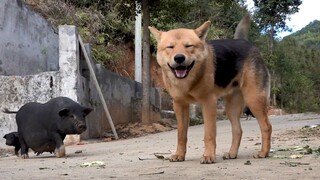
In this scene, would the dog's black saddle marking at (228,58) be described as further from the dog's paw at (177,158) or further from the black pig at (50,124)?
the black pig at (50,124)

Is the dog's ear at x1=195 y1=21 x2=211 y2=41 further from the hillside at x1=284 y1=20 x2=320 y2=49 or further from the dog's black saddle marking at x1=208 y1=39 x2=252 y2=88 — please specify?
the hillside at x1=284 y1=20 x2=320 y2=49

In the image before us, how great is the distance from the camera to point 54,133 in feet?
25.5

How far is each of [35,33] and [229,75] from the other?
9407mm

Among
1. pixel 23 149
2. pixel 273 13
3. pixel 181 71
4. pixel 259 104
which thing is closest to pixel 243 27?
pixel 259 104

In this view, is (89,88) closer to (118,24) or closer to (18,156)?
(18,156)

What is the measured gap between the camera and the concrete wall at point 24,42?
41.8 ft

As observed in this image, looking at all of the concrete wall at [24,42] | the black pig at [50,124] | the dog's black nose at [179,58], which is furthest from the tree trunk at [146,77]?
the dog's black nose at [179,58]

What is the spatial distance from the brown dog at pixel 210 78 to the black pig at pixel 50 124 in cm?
206

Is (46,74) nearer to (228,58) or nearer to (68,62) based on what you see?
(68,62)

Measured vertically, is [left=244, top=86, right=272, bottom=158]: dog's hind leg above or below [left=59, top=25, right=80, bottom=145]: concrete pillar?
below

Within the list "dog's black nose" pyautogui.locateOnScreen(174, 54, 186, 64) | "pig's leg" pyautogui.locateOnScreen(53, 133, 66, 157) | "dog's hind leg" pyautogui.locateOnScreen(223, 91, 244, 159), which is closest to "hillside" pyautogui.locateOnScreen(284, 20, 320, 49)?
"pig's leg" pyautogui.locateOnScreen(53, 133, 66, 157)

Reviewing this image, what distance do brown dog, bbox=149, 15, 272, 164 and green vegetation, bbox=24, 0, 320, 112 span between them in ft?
32.1

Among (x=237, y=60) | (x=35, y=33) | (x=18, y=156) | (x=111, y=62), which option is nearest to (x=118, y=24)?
(x=111, y=62)

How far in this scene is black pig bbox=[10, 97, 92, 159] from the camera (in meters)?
7.58
